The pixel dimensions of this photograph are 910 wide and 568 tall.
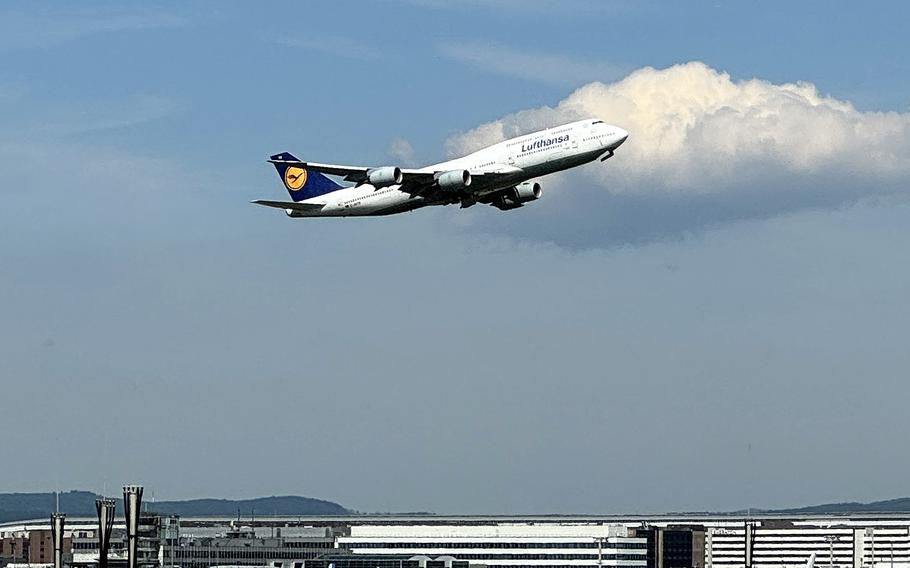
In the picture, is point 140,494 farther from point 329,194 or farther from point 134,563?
point 329,194

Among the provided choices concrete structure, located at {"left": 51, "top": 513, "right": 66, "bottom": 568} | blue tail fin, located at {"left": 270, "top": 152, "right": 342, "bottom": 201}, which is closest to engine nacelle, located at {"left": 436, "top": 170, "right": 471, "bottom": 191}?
blue tail fin, located at {"left": 270, "top": 152, "right": 342, "bottom": 201}

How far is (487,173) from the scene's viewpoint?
135 meters

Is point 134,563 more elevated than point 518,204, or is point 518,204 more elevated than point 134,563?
point 518,204

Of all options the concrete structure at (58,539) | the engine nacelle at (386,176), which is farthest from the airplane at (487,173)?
the concrete structure at (58,539)

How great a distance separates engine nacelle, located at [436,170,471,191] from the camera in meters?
134

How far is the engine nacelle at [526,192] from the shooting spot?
460 ft

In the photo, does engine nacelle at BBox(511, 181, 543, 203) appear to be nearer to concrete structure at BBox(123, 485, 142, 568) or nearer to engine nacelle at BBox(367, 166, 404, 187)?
engine nacelle at BBox(367, 166, 404, 187)

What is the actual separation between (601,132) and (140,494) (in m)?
49.9

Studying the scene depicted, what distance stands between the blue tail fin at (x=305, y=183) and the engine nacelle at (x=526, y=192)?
27199mm

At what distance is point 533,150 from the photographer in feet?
445

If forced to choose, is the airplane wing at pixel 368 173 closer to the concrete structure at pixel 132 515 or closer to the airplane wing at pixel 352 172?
the airplane wing at pixel 352 172

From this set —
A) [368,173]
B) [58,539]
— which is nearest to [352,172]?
[368,173]

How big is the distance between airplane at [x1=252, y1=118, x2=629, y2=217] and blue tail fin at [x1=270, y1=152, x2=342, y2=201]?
1818 centimetres

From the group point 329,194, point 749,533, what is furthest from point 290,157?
point 749,533
